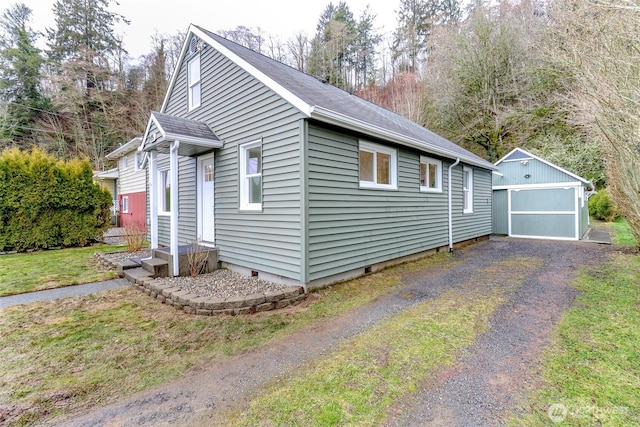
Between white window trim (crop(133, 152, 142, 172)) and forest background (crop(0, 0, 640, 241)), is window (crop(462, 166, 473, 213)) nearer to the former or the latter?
forest background (crop(0, 0, 640, 241))

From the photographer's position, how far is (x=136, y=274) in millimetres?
5844

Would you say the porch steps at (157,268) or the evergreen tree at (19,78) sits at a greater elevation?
the evergreen tree at (19,78)

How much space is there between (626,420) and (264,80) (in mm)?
6124

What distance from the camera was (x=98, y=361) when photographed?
117 inches

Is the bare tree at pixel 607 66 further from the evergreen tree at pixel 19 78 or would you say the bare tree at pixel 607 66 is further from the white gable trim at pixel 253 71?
the evergreen tree at pixel 19 78

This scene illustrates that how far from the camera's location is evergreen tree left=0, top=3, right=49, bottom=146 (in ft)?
59.9

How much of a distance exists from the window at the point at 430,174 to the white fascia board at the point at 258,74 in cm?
464

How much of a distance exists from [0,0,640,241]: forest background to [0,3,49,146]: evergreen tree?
6cm

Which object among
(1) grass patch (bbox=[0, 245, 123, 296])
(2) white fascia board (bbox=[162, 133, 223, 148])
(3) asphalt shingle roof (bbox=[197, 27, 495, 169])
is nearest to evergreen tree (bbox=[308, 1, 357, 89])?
(3) asphalt shingle roof (bbox=[197, 27, 495, 169])

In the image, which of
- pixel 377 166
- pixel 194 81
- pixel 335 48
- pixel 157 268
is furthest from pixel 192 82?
pixel 335 48

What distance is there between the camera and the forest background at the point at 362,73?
15.7m

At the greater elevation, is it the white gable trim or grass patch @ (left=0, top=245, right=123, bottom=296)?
the white gable trim

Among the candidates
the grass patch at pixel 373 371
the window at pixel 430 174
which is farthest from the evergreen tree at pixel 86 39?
the grass patch at pixel 373 371

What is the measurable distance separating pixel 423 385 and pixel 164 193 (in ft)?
29.7
